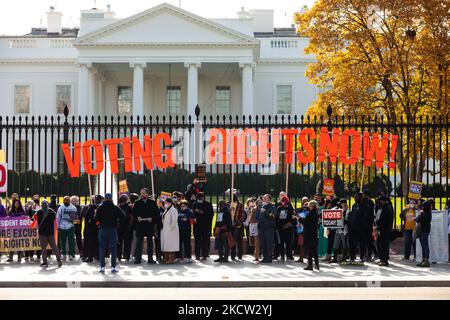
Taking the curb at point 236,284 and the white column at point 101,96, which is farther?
the white column at point 101,96

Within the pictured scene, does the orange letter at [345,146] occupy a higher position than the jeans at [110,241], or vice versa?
the orange letter at [345,146]

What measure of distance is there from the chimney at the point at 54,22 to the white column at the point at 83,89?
13.6 meters

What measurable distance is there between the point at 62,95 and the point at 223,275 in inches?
1718

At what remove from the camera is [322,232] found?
1841 centimetres

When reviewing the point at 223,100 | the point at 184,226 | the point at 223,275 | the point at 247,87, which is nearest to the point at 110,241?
the point at 184,226

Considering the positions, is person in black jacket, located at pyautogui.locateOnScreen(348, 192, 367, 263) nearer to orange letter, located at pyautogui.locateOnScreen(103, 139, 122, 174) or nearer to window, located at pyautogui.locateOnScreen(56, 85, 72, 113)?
orange letter, located at pyautogui.locateOnScreen(103, 139, 122, 174)

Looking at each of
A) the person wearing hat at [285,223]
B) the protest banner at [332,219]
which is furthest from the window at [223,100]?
the protest banner at [332,219]

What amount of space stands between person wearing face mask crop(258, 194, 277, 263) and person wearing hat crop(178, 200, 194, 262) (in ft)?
5.41

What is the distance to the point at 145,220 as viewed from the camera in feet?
57.4

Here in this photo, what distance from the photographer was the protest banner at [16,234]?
58.9 feet

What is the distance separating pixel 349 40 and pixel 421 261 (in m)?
10.1

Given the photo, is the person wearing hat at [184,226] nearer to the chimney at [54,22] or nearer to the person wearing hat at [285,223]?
the person wearing hat at [285,223]

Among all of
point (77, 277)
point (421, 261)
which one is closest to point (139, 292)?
point (77, 277)

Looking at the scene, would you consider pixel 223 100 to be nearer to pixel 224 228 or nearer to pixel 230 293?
pixel 224 228
